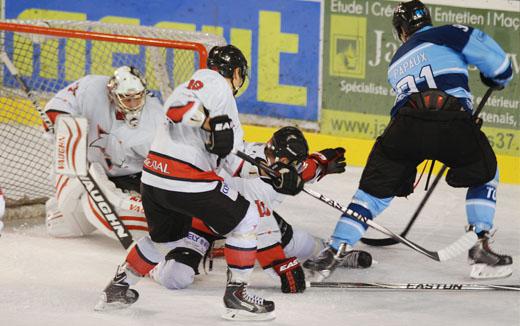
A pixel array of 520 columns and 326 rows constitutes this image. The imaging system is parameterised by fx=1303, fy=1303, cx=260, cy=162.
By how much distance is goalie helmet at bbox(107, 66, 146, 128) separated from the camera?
543cm

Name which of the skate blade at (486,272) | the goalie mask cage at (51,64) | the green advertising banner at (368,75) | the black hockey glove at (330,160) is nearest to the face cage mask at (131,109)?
the goalie mask cage at (51,64)

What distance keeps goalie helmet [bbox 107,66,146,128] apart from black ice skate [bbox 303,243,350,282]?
102cm

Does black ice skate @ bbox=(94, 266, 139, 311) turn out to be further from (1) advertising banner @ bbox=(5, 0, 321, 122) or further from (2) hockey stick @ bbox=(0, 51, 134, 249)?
(1) advertising banner @ bbox=(5, 0, 321, 122)

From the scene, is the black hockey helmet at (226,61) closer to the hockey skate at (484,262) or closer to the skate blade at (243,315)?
the skate blade at (243,315)

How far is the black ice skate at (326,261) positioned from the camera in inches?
205

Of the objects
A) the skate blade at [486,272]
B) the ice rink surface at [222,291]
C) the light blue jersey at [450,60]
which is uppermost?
the light blue jersey at [450,60]

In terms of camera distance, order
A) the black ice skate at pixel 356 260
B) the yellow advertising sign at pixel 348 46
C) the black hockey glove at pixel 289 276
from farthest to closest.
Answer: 1. the yellow advertising sign at pixel 348 46
2. the black ice skate at pixel 356 260
3. the black hockey glove at pixel 289 276

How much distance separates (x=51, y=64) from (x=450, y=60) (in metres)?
3.04

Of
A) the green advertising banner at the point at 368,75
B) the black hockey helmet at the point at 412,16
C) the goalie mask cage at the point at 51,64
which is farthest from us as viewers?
the green advertising banner at the point at 368,75

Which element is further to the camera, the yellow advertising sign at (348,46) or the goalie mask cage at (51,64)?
the yellow advertising sign at (348,46)

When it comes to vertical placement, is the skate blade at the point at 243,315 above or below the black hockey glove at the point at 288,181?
below

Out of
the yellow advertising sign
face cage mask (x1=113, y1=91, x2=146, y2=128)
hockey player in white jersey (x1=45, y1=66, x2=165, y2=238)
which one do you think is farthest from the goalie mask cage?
the yellow advertising sign

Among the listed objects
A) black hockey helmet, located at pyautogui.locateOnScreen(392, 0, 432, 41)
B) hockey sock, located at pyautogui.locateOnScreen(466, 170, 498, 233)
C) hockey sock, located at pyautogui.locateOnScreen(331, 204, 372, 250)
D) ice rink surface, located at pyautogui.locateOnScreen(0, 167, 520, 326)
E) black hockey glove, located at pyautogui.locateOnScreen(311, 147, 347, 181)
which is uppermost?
black hockey helmet, located at pyautogui.locateOnScreen(392, 0, 432, 41)

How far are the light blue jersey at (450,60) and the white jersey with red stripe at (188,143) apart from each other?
A: 957mm
